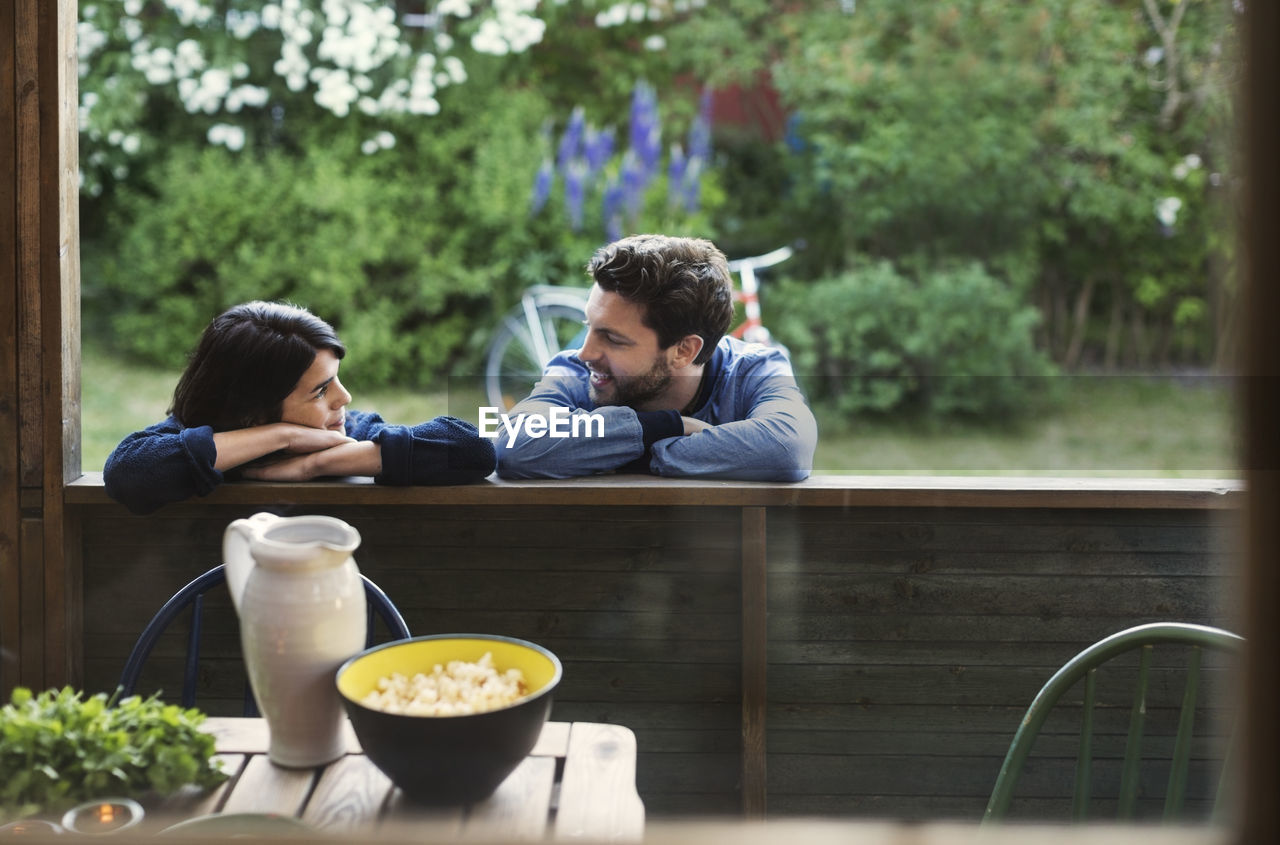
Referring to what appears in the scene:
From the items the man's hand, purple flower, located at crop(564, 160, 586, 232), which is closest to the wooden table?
the man's hand

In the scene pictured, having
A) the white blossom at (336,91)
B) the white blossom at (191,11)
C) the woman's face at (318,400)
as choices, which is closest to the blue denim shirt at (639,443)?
the woman's face at (318,400)

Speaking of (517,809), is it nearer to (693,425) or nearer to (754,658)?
(754,658)

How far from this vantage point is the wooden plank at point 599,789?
766 mm

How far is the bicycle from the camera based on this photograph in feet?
4.76

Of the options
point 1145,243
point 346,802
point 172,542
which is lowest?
point 346,802

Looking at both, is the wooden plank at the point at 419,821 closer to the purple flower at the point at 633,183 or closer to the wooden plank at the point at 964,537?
the wooden plank at the point at 964,537

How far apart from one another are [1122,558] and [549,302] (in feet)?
7.12

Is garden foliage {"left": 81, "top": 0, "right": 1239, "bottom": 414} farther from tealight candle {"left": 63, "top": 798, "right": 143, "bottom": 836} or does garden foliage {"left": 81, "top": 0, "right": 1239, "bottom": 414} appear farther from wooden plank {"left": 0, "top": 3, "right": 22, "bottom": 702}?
tealight candle {"left": 63, "top": 798, "right": 143, "bottom": 836}

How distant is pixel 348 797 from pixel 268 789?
0.24 ft

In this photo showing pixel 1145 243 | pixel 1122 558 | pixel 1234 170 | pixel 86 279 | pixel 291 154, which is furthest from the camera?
pixel 291 154

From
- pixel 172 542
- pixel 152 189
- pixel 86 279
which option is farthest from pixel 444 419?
pixel 152 189

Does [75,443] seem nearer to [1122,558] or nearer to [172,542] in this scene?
[172,542]

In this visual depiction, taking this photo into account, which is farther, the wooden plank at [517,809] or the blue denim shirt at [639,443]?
the blue denim shirt at [639,443]

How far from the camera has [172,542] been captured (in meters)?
1.26
